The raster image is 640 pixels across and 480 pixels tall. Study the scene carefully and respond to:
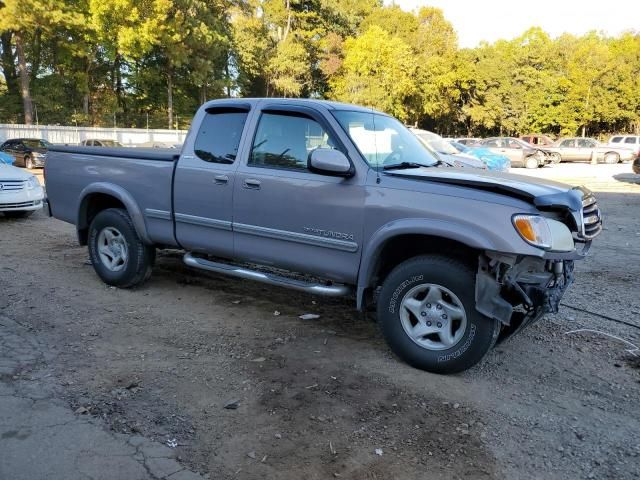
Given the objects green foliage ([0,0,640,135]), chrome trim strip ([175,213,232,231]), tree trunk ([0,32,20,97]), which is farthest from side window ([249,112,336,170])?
tree trunk ([0,32,20,97])

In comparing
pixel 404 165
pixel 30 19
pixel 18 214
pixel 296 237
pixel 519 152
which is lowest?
pixel 18 214

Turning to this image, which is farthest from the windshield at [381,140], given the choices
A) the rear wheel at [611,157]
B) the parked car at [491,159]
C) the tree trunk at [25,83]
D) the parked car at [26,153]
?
the tree trunk at [25,83]

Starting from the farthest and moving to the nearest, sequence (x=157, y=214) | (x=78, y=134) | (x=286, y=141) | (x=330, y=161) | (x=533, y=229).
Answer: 1. (x=78, y=134)
2. (x=157, y=214)
3. (x=286, y=141)
4. (x=330, y=161)
5. (x=533, y=229)

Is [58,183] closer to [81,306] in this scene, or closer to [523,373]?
[81,306]

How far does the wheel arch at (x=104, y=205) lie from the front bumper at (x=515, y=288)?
3.52 metres

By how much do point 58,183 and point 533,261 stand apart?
5.34 meters

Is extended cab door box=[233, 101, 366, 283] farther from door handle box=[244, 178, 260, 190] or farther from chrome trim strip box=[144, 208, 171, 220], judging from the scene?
chrome trim strip box=[144, 208, 171, 220]

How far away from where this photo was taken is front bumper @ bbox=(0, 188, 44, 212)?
9832 millimetres

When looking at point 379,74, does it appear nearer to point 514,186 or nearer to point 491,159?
point 491,159

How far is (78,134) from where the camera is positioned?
33906 mm

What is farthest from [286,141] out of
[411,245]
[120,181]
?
[120,181]

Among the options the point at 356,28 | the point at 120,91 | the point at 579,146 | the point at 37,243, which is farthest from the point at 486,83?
the point at 37,243

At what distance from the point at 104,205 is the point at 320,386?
3.73 metres

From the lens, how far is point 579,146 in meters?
31.8
